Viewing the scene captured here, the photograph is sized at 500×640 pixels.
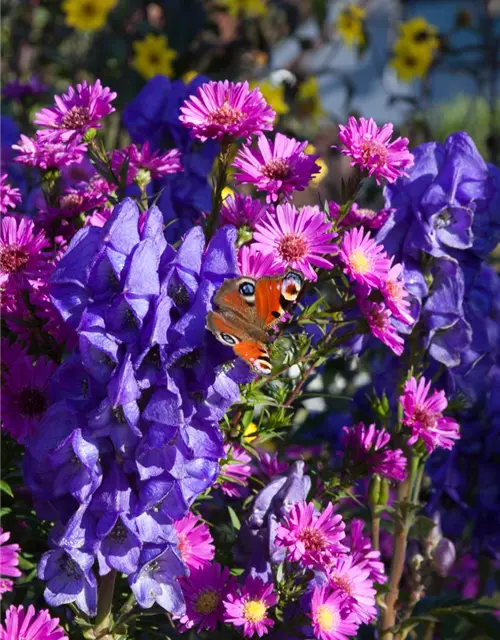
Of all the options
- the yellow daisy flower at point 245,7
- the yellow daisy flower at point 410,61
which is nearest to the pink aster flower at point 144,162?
the yellow daisy flower at point 245,7

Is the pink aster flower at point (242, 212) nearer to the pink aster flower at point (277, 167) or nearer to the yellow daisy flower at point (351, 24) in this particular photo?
the pink aster flower at point (277, 167)

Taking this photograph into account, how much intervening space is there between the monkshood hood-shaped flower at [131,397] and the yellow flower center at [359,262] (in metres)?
0.13

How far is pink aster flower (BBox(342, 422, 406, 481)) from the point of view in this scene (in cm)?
105

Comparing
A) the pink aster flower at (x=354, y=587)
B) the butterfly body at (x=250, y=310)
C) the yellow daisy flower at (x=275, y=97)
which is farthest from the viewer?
the yellow daisy flower at (x=275, y=97)

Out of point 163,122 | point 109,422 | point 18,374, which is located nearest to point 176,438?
point 109,422

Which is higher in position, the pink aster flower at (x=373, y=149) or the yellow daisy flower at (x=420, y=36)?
the yellow daisy flower at (x=420, y=36)

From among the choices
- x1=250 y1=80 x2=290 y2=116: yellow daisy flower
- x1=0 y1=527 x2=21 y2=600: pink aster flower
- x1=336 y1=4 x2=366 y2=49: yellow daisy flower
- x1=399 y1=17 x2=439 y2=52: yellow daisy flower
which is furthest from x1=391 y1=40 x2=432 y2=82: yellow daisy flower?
x1=0 y1=527 x2=21 y2=600: pink aster flower

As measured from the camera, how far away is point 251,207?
1.02m

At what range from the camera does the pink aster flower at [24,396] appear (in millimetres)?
916

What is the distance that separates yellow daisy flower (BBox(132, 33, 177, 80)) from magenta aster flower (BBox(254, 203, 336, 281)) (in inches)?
77.4

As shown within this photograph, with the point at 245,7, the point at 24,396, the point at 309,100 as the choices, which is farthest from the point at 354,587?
the point at 309,100

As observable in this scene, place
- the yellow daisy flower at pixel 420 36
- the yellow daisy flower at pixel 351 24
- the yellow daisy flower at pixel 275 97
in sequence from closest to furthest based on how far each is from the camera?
the yellow daisy flower at pixel 275 97
the yellow daisy flower at pixel 420 36
the yellow daisy flower at pixel 351 24

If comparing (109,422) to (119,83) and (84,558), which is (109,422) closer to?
(84,558)

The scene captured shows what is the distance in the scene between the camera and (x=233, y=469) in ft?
3.38
